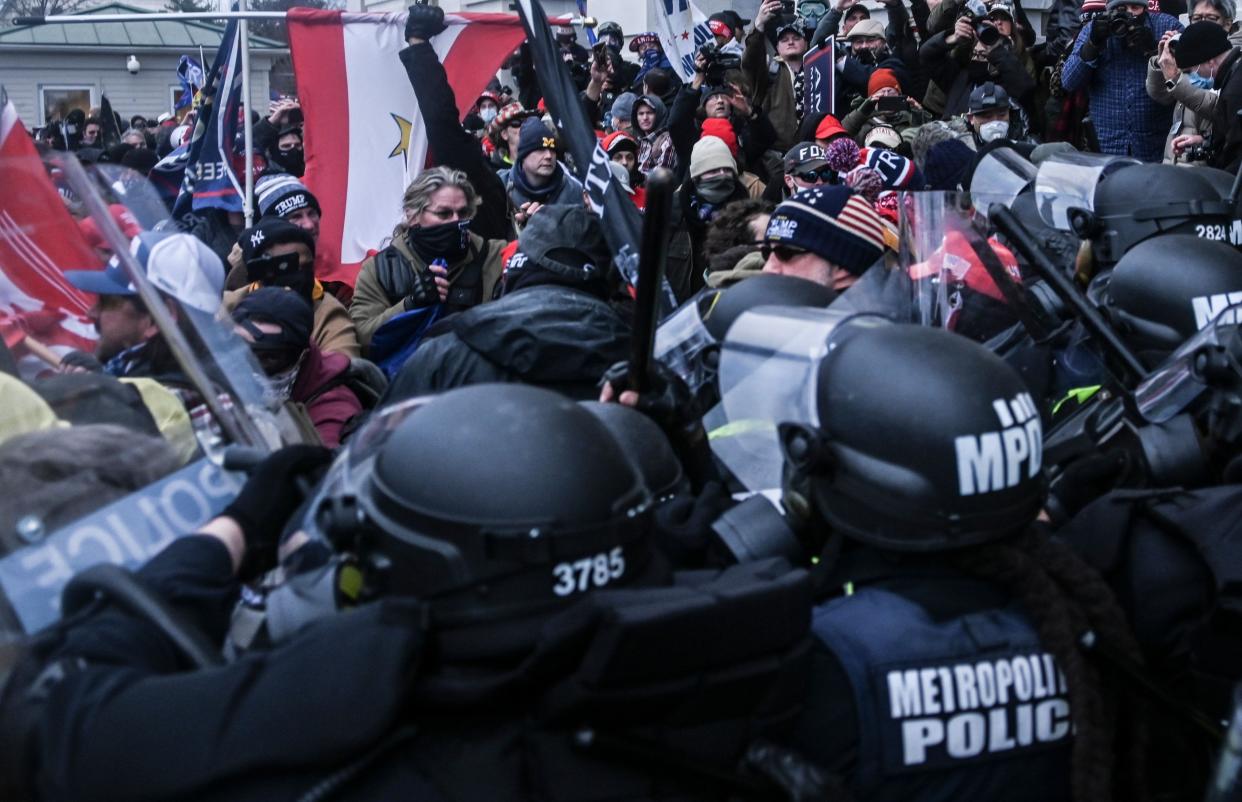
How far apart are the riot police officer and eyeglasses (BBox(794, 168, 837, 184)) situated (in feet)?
16.5

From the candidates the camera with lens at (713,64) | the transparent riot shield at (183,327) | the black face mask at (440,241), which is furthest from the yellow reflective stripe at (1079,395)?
the camera with lens at (713,64)

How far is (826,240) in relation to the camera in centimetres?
399

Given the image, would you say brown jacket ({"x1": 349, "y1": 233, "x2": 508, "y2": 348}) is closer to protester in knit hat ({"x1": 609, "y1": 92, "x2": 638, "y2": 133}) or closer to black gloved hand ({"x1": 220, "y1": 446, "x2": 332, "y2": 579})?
black gloved hand ({"x1": 220, "y1": 446, "x2": 332, "y2": 579})

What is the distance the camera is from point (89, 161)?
2490 mm

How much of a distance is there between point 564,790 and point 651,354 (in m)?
1.12

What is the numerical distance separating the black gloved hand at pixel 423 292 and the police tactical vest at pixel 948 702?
3945 millimetres

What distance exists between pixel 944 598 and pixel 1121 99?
22.7 feet

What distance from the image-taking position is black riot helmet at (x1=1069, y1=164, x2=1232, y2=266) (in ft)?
13.0

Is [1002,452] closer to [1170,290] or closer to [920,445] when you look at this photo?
[920,445]

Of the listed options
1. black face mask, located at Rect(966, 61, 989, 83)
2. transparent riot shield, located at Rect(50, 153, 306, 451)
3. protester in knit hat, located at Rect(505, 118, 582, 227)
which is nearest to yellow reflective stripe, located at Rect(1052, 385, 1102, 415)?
transparent riot shield, located at Rect(50, 153, 306, 451)

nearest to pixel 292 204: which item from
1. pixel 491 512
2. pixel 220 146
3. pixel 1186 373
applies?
pixel 220 146

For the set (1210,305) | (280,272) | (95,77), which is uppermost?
(1210,305)

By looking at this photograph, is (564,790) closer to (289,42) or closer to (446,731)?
(446,731)

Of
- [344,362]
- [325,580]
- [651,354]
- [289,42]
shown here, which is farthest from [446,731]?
[289,42]
